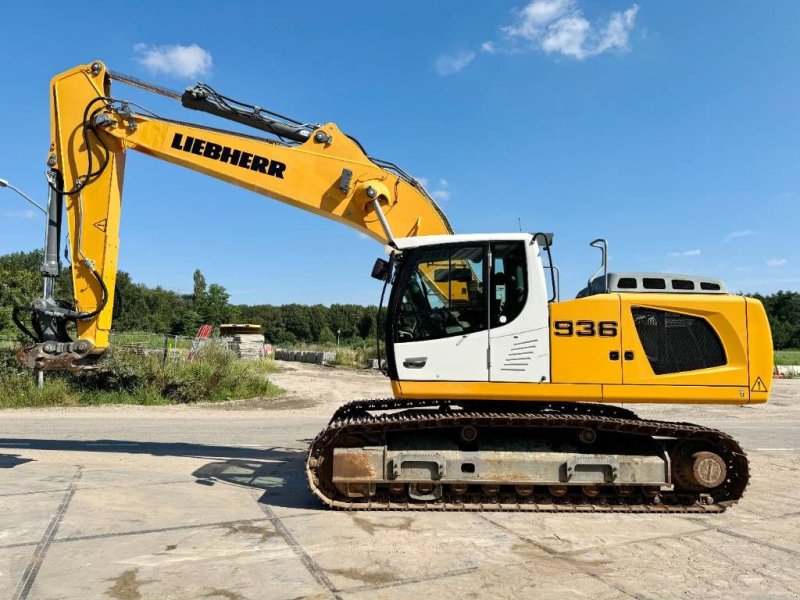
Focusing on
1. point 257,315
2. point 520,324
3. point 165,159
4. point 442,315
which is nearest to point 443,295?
point 442,315

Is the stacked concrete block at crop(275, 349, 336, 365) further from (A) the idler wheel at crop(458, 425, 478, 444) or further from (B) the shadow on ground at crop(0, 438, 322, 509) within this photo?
(A) the idler wheel at crop(458, 425, 478, 444)

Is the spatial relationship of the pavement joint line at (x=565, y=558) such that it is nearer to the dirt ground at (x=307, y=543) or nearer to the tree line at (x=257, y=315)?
the dirt ground at (x=307, y=543)

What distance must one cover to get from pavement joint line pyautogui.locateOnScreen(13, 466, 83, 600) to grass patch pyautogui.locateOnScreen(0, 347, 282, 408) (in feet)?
35.6

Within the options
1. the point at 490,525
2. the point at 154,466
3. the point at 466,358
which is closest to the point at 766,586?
the point at 490,525

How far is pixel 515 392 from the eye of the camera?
6285 mm

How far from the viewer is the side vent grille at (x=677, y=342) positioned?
6324 millimetres

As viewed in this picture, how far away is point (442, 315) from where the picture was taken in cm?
644

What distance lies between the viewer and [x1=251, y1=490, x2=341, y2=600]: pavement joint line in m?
4.27

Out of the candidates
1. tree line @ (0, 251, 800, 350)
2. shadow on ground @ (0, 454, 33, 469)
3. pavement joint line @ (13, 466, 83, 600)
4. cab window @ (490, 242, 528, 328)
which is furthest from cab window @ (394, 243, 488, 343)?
tree line @ (0, 251, 800, 350)

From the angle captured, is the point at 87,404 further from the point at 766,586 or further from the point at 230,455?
the point at 766,586

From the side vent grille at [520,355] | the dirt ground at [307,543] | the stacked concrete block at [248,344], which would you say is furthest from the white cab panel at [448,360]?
the stacked concrete block at [248,344]

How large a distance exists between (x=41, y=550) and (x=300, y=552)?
Answer: 2.15 m

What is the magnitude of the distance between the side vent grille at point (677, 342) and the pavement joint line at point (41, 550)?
5.93 metres

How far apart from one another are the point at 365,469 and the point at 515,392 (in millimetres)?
1803
